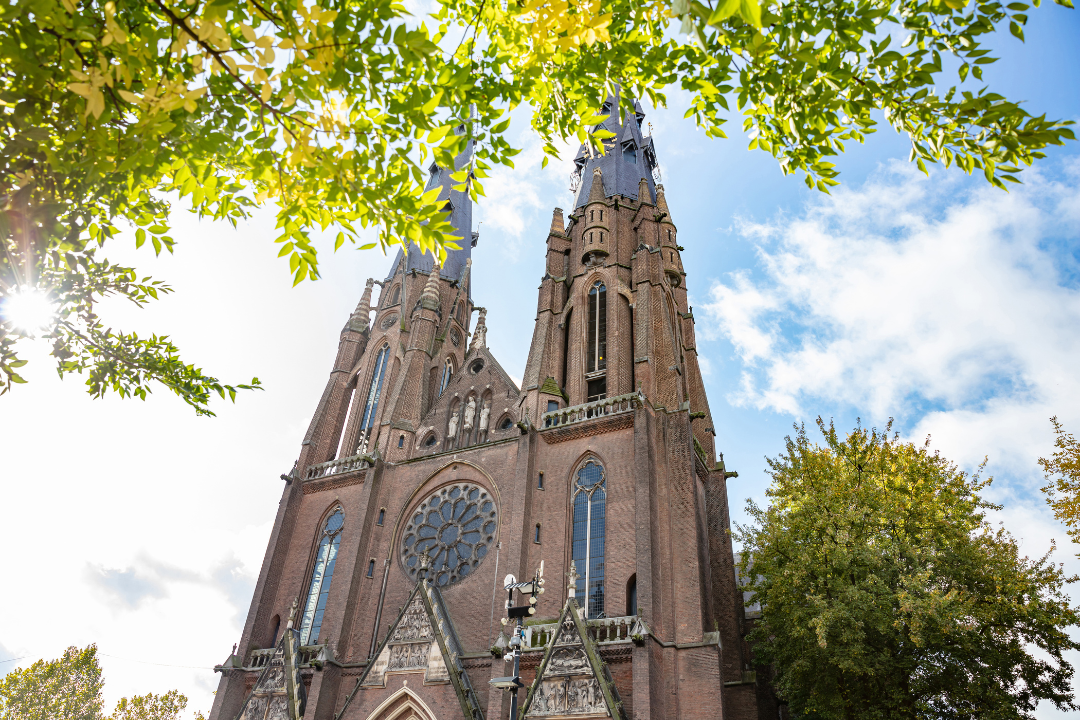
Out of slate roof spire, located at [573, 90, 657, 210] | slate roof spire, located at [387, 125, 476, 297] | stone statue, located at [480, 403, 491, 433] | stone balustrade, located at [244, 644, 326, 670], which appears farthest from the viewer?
slate roof spire, located at [387, 125, 476, 297]

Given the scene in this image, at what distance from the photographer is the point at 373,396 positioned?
31.1m

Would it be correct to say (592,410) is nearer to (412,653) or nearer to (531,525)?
(531,525)

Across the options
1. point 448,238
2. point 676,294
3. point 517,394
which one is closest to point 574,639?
point 517,394

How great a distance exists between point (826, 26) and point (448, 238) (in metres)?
3.09

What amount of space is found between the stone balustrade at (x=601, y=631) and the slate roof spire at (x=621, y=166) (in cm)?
2028

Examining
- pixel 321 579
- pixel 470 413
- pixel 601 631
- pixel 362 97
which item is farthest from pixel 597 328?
pixel 362 97

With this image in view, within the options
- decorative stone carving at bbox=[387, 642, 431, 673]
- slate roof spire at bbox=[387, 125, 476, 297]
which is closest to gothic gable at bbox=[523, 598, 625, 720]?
decorative stone carving at bbox=[387, 642, 431, 673]

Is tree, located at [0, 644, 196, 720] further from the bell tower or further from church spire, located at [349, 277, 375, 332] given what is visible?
the bell tower

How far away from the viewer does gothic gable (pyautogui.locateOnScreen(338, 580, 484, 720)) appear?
19.1 metres

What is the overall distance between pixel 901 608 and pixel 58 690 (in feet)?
153

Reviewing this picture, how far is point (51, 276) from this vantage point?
19.7ft

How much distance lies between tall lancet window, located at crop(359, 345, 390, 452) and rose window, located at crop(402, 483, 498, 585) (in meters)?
5.27

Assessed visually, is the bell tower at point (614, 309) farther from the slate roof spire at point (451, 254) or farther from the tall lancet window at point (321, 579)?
the tall lancet window at point (321, 579)

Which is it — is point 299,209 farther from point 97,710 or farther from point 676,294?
point 97,710
